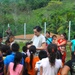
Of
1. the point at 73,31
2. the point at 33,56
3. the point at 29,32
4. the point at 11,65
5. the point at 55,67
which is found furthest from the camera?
the point at 29,32

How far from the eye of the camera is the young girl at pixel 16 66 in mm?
5750

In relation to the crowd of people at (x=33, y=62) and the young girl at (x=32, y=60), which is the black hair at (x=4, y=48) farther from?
the young girl at (x=32, y=60)

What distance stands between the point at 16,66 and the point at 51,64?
2.65 feet

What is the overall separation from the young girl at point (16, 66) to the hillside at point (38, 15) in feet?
57.1

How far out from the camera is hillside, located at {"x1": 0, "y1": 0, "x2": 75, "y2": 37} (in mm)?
27469

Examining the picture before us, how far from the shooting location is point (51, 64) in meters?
5.23

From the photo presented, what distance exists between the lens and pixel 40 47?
7285mm

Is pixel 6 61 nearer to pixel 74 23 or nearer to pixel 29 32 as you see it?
pixel 74 23

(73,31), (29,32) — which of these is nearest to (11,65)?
(73,31)

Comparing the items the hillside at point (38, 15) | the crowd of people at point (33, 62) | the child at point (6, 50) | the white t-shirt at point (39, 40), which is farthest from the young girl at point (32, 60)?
the hillside at point (38, 15)

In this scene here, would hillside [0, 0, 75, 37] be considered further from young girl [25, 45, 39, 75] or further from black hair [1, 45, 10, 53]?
black hair [1, 45, 10, 53]

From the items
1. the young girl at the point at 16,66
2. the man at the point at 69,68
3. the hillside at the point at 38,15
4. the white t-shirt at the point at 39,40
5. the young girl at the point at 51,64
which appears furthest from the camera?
the hillside at the point at 38,15

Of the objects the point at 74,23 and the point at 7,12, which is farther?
the point at 7,12

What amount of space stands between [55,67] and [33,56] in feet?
3.42
